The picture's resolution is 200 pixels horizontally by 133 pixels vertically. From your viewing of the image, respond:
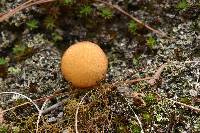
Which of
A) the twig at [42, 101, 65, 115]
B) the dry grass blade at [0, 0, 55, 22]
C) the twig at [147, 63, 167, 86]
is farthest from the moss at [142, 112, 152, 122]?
the dry grass blade at [0, 0, 55, 22]

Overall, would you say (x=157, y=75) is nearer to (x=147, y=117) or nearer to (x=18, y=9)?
(x=147, y=117)

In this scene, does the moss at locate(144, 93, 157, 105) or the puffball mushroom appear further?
the moss at locate(144, 93, 157, 105)

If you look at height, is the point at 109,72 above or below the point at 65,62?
below

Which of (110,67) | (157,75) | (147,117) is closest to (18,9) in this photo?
(110,67)

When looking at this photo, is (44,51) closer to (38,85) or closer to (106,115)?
(38,85)

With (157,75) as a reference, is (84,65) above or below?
above

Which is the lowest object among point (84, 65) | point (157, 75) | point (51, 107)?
point (51, 107)

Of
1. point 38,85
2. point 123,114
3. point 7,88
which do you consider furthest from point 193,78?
point 7,88

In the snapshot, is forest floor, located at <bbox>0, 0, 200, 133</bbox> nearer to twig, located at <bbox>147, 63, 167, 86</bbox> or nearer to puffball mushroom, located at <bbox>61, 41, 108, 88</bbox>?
twig, located at <bbox>147, 63, 167, 86</bbox>
